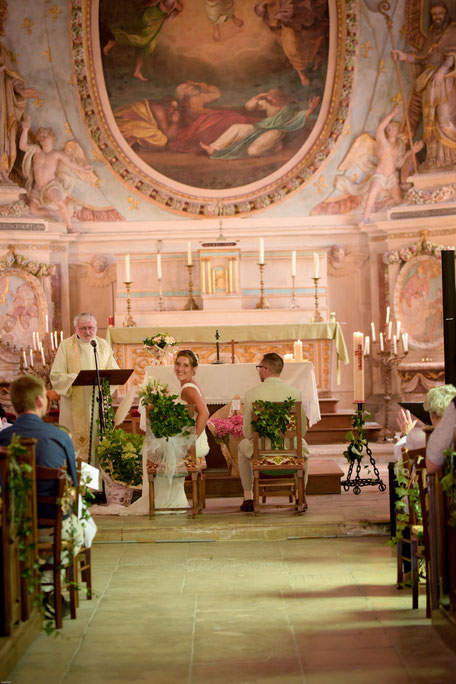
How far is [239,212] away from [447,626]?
379 inches

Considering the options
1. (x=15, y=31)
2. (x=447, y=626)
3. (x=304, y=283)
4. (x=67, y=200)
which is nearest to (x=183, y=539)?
(x=447, y=626)

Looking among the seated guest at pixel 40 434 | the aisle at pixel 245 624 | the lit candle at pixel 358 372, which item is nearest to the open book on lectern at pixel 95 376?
the aisle at pixel 245 624

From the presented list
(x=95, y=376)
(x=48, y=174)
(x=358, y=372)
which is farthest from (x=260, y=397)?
(x=48, y=174)

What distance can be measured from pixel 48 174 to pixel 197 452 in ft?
22.5

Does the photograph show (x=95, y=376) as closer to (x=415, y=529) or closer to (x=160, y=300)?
(x=415, y=529)

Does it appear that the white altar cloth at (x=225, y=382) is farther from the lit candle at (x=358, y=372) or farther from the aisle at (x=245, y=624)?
the aisle at (x=245, y=624)

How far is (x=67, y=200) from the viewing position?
43.2ft

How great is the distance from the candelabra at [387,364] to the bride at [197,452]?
4.35 metres

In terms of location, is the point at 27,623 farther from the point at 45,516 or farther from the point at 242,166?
the point at 242,166

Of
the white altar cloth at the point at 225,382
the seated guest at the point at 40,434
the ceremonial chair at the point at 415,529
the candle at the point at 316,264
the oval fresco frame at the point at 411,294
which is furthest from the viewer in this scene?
the oval fresco frame at the point at 411,294

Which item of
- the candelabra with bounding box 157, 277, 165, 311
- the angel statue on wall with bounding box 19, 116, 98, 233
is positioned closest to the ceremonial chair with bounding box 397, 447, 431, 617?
the candelabra with bounding box 157, 277, 165, 311

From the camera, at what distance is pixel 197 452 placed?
7422mm

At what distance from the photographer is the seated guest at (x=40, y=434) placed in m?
4.73

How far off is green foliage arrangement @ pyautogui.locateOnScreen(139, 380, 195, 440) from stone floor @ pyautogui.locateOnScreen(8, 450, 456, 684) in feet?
2.29
